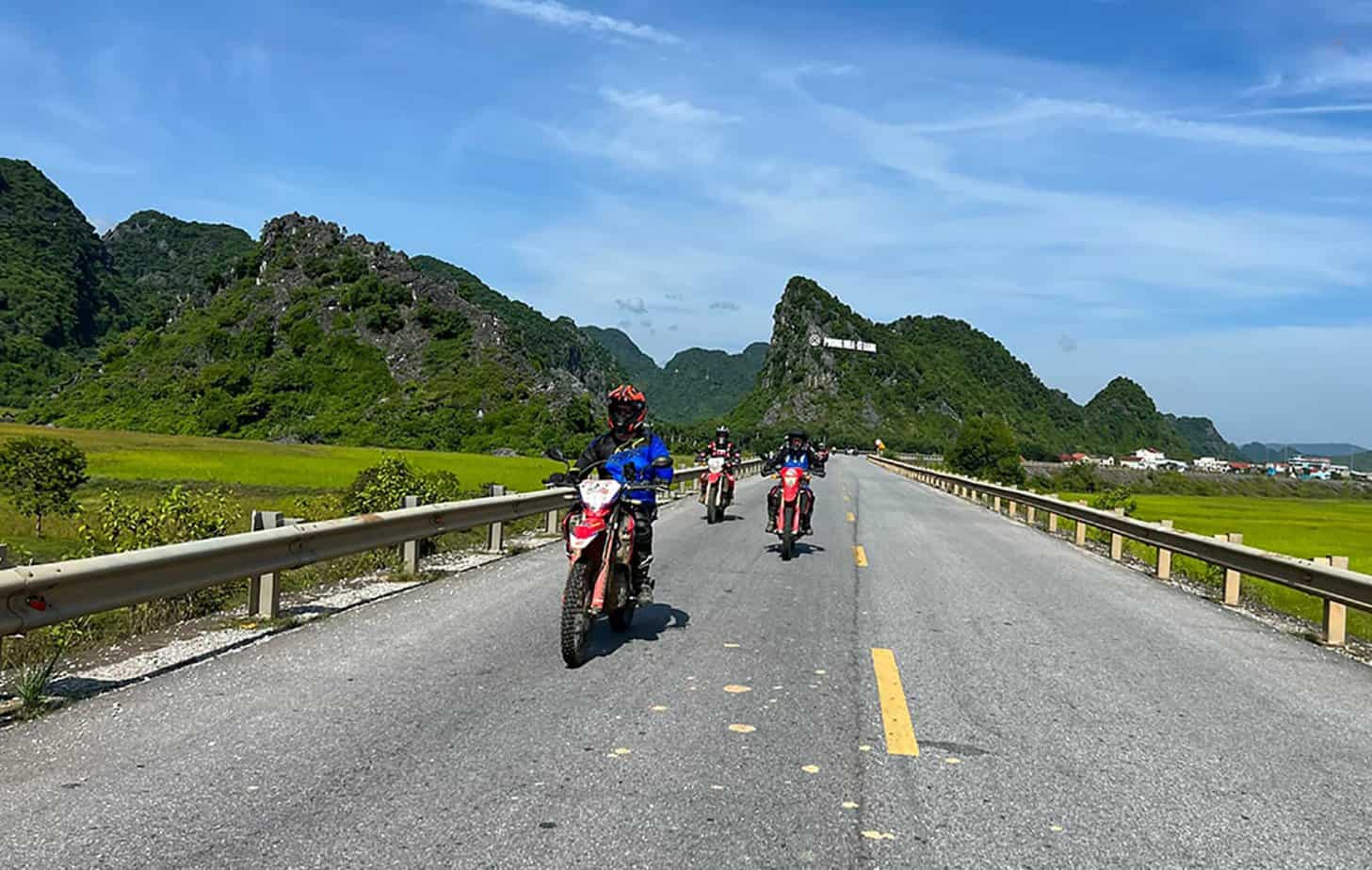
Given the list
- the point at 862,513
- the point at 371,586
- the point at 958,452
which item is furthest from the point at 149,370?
the point at 371,586

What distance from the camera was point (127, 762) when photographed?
4.77 m

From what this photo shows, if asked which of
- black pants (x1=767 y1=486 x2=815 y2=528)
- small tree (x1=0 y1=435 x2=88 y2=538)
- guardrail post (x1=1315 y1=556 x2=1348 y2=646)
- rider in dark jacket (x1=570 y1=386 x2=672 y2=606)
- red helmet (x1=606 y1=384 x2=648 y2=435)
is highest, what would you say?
red helmet (x1=606 y1=384 x2=648 y2=435)

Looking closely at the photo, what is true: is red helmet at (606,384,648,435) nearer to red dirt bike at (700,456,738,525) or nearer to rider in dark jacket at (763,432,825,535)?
rider in dark jacket at (763,432,825,535)

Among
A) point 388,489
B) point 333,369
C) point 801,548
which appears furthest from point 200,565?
point 333,369

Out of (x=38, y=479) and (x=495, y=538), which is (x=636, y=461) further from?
(x=38, y=479)

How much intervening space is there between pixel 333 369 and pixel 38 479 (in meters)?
80.5

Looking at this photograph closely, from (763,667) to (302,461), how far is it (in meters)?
45.6

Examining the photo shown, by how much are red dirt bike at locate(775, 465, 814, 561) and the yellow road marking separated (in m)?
Result: 6.02

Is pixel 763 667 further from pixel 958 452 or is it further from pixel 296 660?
pixel 958 452

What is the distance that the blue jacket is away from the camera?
7.82 meters

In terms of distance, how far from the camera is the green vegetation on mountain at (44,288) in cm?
12181

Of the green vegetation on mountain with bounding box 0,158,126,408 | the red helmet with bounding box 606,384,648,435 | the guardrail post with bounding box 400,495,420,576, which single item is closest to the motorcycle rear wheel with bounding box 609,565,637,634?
the red helmet with bounding box 606,384,648,435

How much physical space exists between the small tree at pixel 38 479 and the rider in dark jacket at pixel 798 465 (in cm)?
1608

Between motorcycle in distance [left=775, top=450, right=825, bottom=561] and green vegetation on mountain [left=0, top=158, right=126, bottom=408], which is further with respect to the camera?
green vegetation on mountain [left=0, top=158, right=126, bottom=408]
